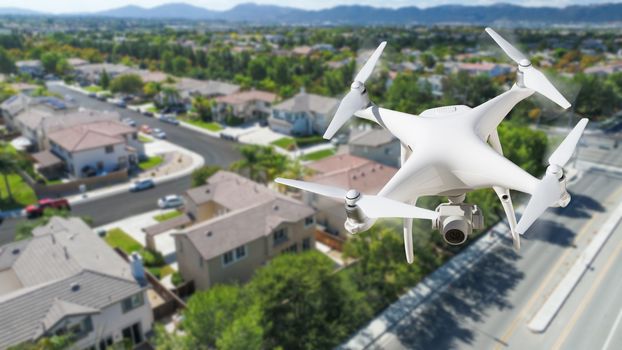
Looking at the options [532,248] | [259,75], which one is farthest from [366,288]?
[259,75]

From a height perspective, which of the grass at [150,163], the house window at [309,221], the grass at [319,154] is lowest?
the grass at [150,163]

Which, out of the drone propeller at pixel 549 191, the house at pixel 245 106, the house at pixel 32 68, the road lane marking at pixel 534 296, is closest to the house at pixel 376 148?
the road lane marking at pixel 534 296

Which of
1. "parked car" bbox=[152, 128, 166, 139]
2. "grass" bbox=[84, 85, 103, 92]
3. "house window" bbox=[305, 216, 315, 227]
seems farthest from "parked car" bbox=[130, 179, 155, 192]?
"grass" bbox=[84, 85, 103, 92]

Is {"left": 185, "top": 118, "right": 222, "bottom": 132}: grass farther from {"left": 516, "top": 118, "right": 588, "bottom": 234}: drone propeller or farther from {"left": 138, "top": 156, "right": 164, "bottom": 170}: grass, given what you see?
{"left": 516, "top": 118, "right": 588, "bottom": 234}: drone propeller

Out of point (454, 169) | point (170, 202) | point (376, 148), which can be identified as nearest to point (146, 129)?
point (170, 202)

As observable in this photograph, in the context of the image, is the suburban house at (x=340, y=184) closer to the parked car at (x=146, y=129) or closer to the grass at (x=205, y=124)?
the grass at (x=205, y=124)

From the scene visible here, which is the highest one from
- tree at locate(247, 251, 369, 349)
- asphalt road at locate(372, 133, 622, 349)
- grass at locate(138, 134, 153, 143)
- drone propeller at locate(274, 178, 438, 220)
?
drone propeller at locate(274, 178, 438, 220)

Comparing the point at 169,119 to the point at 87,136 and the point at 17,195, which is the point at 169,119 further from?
the point at 17,195
